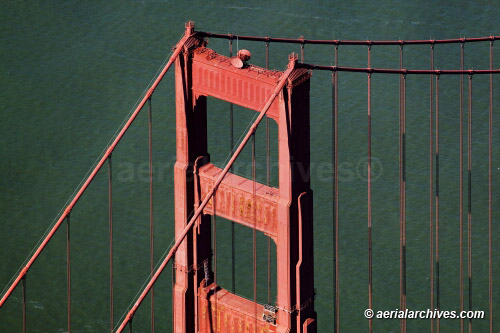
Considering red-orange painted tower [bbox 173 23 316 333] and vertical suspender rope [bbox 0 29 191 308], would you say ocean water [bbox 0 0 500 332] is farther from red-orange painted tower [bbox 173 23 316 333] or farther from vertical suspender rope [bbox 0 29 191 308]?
vertical suspender rope [bbox 0 29 191 308]

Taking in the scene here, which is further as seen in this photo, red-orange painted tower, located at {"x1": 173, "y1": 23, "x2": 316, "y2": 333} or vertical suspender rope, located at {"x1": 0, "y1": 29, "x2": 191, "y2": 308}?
red-orange painted tower, located at {"x1": 173, "y1": 23, "x2": 316, "y2": 333}

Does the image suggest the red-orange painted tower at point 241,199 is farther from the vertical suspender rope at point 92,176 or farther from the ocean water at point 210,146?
the ocean water at point 210,146

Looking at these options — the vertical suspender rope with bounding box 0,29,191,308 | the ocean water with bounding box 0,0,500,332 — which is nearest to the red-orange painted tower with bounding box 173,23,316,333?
the vertical suspender rope with bounding box 0,29,191,308

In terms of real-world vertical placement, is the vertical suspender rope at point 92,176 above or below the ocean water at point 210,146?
above

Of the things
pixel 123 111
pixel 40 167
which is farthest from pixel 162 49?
pixel 40 167

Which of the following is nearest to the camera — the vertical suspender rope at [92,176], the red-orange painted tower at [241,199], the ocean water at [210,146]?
the vertical suspender rope at [92,176]

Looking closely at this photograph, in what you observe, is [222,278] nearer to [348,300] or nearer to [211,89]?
[348,300]

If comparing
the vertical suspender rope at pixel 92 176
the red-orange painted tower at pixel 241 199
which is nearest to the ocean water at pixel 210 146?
the red-orange painted tower at pixel 241 199
